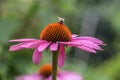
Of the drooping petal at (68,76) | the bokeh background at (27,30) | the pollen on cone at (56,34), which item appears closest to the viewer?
the pollen on cone at (56,34)

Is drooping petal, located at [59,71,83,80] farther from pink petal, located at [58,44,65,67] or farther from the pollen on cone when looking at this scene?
pink petal, located at [58,44,65,67]

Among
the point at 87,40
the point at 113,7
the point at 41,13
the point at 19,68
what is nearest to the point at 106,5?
the point at 113,7

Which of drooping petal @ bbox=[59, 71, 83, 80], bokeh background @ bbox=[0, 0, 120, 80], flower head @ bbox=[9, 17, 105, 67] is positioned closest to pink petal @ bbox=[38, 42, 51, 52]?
flower head @ bbox=[9, 17, 105, 67]

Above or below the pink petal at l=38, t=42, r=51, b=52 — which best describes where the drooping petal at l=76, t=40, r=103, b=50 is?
above

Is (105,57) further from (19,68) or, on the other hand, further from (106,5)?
(19,68)

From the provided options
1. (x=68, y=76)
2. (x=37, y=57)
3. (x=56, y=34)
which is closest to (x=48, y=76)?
(x=68, y=76)

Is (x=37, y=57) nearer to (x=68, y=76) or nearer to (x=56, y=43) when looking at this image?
(x=56, y=43)

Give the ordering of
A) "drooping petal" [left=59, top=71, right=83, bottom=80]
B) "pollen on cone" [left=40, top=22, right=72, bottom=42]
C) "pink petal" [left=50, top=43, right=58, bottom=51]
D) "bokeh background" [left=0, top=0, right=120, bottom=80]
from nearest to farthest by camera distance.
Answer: "pink petal" [left=50, top=43, right=58, bottom=51], "pollen on cone" [left=40, top=22, right=72, bottom=42], "drooping petal" [left=59, top=71, right=83, bottom=80], "bokeh background" [left=0, top=0, right=120, bottom=80]

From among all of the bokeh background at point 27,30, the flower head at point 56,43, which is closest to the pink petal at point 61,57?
the flower head at point 56,43

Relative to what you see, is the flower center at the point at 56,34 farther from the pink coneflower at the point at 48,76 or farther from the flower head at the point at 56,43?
the pink coneflower at the point at 48,76

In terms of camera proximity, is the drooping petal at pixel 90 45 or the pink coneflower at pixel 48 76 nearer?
the drooping petal at pixel 90 45
